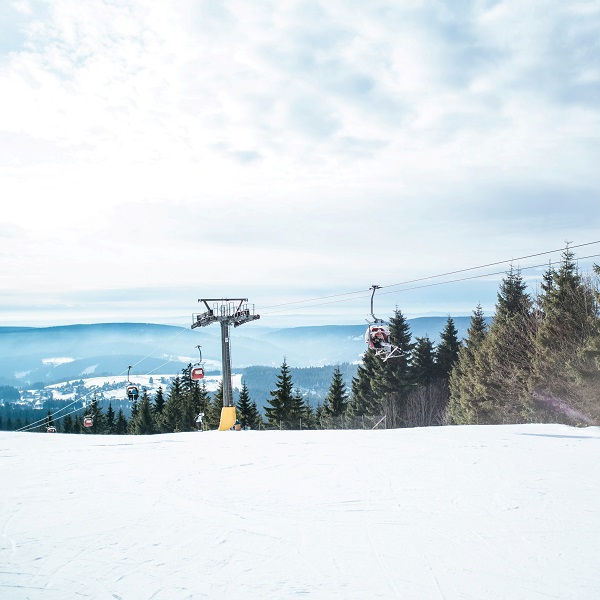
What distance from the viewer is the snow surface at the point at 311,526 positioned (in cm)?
552

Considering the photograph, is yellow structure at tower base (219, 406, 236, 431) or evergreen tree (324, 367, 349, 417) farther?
evergreen tree (324, 367, 349, 417)

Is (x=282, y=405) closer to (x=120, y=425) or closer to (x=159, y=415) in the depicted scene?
(x=159, y=415)

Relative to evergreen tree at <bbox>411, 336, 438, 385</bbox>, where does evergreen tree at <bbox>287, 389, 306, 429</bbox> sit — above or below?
below

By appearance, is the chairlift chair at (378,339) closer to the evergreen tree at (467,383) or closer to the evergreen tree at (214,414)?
the evergreen tree at (467,383)

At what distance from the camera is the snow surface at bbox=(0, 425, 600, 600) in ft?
18.1

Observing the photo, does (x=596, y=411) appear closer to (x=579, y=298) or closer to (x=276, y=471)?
(x=579, y=298)

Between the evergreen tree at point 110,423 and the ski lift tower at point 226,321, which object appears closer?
the ski lift tower at point 226,321

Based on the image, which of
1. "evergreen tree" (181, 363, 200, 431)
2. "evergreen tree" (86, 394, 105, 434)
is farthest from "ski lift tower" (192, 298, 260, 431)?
"evergreen tree" (86, 394, 105, 434)

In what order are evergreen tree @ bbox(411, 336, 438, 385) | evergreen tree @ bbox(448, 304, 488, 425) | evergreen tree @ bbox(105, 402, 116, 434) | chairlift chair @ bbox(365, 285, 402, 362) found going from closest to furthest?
1. chairlift chair @ bbox(365, 285, 402, 362)
2. evergreen tree @ bbox(448, 304, 488, 425)
3. evergreen tree @ bbox(411, 336, 438, 385)
4. evergreen tree @ bbox(105, 402, 116, 434)

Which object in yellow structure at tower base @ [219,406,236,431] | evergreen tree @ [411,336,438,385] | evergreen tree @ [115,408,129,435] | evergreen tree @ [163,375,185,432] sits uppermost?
evergreen tree @ [411,336,438,385]

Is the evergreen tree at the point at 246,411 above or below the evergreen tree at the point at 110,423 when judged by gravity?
above

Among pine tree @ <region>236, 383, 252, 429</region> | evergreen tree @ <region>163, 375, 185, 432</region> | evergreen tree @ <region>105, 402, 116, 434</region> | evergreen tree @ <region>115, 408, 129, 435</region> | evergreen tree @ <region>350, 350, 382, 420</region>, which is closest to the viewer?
evergreen tree @ <region>350, 350, 382, 420</region>

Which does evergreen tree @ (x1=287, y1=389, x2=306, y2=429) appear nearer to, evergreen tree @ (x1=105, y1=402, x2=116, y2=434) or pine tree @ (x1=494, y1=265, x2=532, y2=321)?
pine tree @ (x1=494, y1=265, x2=532, y2=321)

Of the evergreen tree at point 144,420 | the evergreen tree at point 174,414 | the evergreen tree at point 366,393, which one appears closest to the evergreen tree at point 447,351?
the evergreen tree at point 366,393
